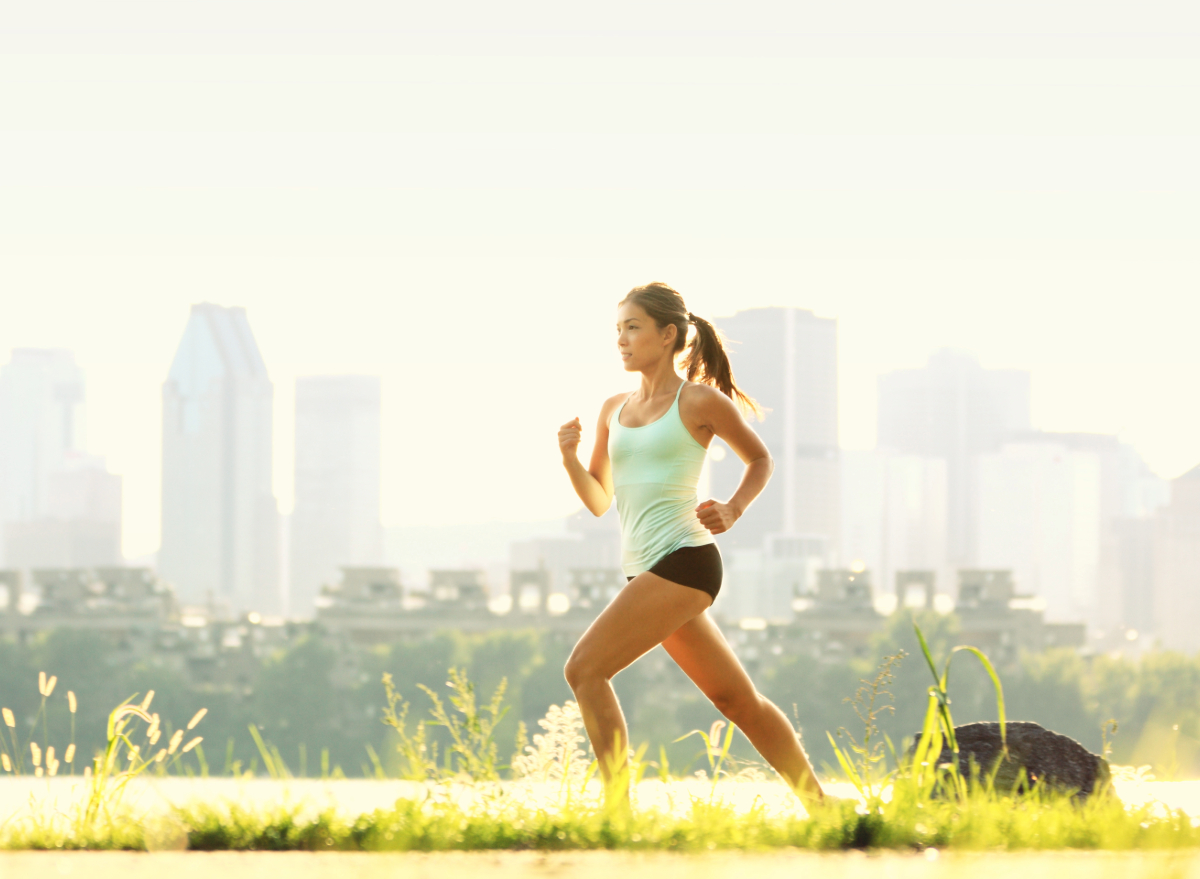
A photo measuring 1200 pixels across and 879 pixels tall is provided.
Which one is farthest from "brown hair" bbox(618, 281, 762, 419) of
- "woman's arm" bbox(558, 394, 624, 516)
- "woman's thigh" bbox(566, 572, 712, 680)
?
"woman's thigh" bbox(566, 572, 712, 680)

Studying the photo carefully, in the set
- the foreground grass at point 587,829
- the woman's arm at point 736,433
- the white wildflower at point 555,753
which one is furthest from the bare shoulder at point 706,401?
the foreground grass at point 587,829

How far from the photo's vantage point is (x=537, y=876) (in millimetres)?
2777

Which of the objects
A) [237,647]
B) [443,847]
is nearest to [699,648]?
[443,847]

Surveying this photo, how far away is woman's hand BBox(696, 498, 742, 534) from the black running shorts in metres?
0.11

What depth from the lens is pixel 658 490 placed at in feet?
12.4

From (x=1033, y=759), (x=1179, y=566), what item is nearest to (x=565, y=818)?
(x=1033, y=759)

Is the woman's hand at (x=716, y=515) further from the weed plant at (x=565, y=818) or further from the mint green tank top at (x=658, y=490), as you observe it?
the weed plant at (x=565, y=818)

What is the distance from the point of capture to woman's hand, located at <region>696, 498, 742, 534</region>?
11.7 feet

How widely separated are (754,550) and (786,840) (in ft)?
592

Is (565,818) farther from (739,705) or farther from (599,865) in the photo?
(739,705)

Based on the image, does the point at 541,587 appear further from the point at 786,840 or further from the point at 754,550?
the point at 786,840

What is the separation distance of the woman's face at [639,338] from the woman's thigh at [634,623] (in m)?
0.76

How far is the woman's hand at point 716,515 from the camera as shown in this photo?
3.55 meters

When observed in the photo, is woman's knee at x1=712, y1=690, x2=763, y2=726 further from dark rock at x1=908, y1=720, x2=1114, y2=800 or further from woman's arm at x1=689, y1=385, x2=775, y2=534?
dark rock at x1=908, y1=720, x2=1114, y2=800
